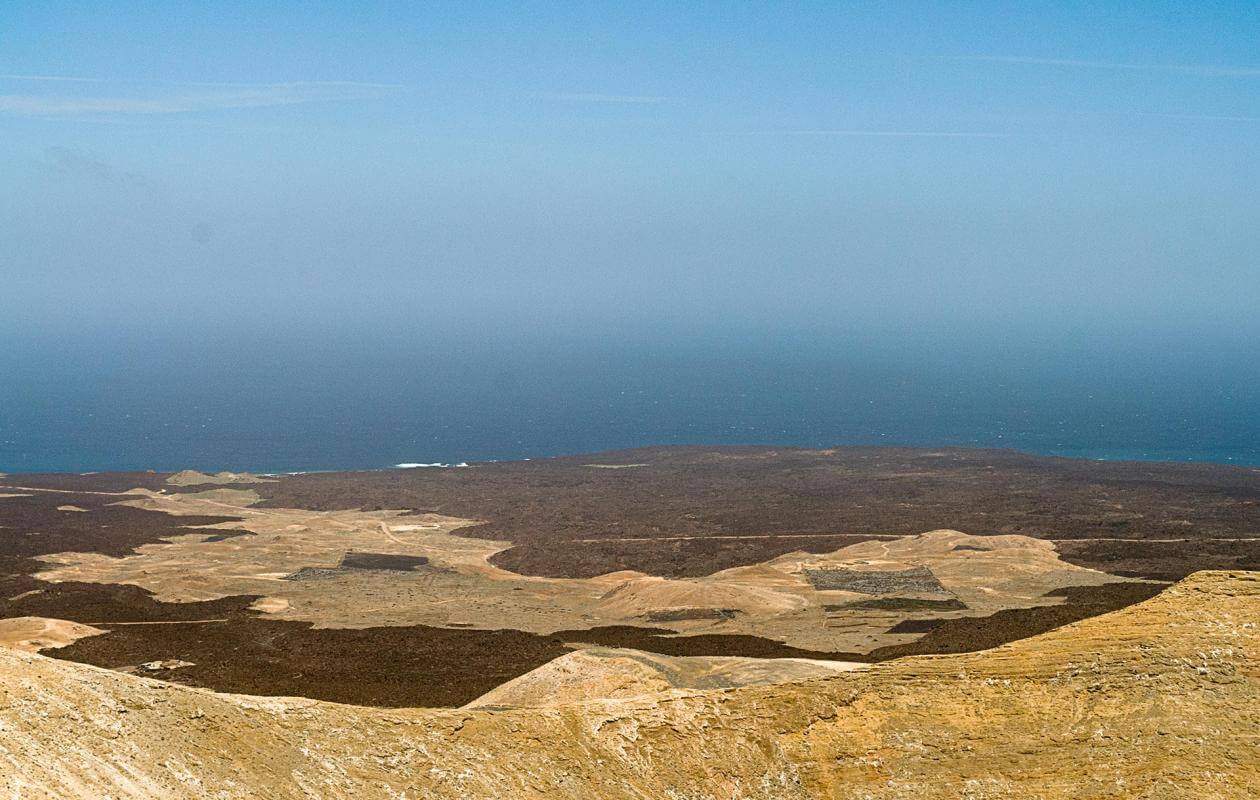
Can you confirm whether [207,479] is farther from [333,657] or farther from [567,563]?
[333,657]

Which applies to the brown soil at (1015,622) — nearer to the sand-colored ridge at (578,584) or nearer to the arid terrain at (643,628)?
the arid terrain at (643,628)

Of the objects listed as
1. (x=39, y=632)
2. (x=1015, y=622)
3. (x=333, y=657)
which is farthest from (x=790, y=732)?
(x=39, y=632)

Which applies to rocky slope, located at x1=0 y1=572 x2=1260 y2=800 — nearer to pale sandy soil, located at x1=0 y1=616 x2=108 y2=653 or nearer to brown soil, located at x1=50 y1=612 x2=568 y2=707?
brown soil, located at x1=50 y1=612 x2=568 y2=707

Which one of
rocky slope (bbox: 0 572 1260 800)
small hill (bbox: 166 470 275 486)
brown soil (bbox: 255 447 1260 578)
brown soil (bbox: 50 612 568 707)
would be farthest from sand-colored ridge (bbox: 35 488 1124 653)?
small hill (bbox: 166 470 275 486)

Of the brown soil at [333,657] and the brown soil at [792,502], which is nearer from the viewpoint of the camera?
the brown soil at [333,657]

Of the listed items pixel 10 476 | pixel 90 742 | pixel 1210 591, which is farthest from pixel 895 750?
pixel 10 476

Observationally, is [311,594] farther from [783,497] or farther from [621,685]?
[783,497]

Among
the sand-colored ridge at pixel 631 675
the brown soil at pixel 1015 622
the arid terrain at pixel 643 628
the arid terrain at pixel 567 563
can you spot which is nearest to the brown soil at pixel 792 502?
the arid terrain at pixel 567 563

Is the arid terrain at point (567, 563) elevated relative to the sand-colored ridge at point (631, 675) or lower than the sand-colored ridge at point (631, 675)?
lower
